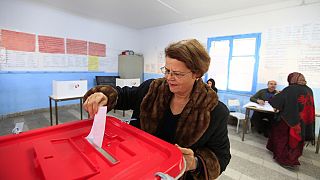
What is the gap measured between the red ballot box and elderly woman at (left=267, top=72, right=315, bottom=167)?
2417mm

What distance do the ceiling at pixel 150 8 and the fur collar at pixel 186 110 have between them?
3109 millimetres

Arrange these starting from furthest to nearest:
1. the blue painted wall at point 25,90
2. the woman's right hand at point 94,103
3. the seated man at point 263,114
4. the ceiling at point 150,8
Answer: the blue painted wall at point 25,90 → the ceiling at point 150,8 → the seated man at point 263,114 → the woman's right hand at point 94,103

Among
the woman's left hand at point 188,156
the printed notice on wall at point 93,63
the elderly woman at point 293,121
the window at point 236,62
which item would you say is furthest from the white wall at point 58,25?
the elderly woman at point 293,121

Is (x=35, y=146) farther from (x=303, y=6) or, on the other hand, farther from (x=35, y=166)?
(x=303, y=6)

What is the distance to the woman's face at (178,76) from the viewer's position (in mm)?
830

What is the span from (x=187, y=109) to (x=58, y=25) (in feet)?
14.9

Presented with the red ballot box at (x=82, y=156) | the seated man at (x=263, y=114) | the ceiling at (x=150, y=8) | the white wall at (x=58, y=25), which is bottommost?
the seated man at (x=263, y=114)

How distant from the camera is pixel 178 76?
843 millimetres

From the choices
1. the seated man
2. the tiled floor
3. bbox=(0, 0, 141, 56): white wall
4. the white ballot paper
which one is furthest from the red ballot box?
bbox=(0, 0, 141, 56): white wall

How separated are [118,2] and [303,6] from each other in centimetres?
355

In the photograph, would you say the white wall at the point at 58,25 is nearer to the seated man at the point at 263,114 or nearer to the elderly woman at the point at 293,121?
the seated man at the point at 263,114

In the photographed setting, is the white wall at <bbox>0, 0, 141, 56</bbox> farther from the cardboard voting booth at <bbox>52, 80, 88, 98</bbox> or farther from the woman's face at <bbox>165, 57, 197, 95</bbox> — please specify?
the woman's face at <bbox>165, 57, 197, 95</bbox>

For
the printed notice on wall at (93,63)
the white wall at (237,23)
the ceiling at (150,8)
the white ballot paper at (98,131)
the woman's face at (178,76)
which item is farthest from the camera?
the printed notice on wall at (93,63)

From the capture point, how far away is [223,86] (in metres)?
4.28
